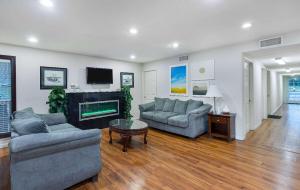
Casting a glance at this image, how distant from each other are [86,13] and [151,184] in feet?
8.55

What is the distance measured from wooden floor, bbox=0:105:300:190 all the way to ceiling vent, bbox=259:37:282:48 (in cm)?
220

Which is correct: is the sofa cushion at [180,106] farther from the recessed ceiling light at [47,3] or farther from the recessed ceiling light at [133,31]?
the recessed ceiling light at [47,3]

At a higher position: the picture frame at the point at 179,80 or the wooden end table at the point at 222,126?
the picture frame at the point at 179,80

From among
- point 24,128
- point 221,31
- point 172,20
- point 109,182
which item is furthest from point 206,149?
point 24,128

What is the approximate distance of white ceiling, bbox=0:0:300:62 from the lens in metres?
2.18

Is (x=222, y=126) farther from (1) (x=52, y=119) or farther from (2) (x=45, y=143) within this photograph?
(1) (x=52, y=119)

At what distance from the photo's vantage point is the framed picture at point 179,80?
5.30 m

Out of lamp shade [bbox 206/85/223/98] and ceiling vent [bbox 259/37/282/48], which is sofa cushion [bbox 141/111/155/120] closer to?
lamp shade [bbox 206/85/223/98]

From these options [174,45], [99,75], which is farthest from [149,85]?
[174,45]

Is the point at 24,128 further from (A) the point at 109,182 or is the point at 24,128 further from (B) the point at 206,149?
(B) the point at 206,149

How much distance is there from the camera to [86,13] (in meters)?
2.41

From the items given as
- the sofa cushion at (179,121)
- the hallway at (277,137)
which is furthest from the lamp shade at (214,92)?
the hallway at (277,137)

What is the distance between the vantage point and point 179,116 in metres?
4.53

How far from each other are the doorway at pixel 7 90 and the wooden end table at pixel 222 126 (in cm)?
489
